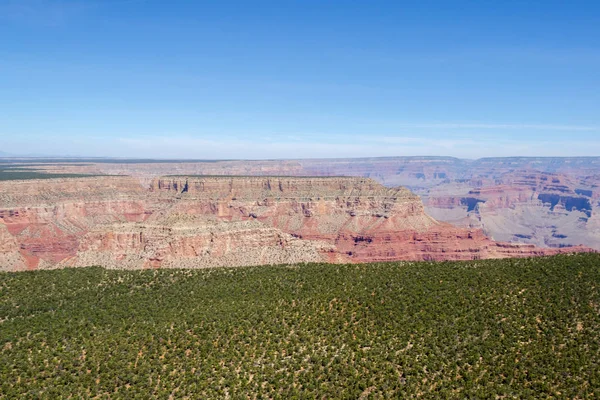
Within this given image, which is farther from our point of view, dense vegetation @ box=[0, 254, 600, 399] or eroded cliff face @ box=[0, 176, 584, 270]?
eroded cliff face @ box=[0, 176, 584, 270]

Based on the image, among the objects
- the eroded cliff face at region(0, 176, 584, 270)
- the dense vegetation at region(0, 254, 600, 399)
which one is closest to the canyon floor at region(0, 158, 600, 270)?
the eroded cliff face at region(0, 176, 584, 270)

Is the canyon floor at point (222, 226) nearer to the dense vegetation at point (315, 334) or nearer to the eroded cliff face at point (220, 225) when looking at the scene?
the eroded cliff face at point (220, 225)

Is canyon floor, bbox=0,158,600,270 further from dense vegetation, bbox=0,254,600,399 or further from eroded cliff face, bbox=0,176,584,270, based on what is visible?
dense vegetation, bbox=0,254,600,399

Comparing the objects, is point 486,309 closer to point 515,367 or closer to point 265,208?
point 515,367

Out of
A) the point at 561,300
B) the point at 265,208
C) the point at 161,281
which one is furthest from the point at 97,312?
the point at 265,208

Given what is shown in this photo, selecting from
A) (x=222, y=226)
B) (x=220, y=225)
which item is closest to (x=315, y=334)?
(x=222, y=226)

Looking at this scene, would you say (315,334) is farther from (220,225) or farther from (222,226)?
(220,225)
